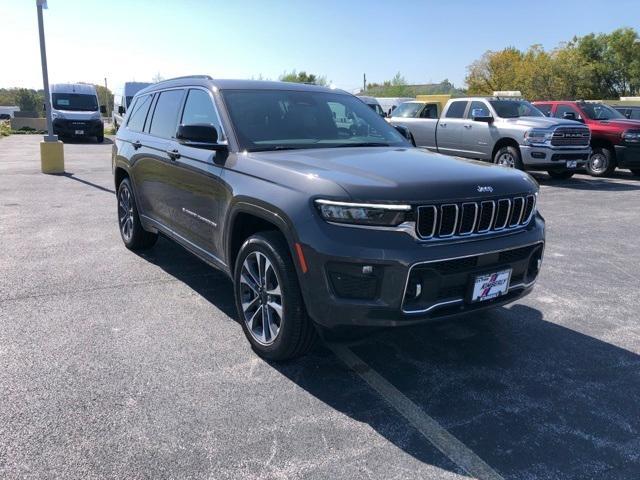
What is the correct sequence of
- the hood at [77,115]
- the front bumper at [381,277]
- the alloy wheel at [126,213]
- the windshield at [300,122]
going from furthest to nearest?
1. the hood at [77,115]
2. the alloy wheel at [126,213]
3. the windshield at [300,122]
4. the front bumper at [381,277]

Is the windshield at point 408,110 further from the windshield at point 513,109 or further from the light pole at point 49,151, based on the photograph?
the light pole at point 49,151

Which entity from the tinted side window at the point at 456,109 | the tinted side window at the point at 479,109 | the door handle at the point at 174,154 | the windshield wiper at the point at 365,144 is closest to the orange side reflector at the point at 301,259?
the windshield wiper at the point at 365,144

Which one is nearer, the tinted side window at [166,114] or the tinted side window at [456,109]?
the tinted side window at [166,114]

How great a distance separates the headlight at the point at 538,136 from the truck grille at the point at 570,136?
5.1 inches

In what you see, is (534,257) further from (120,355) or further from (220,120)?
(120,355)

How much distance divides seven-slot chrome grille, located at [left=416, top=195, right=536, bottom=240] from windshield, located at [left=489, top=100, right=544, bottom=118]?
10372 millimetres

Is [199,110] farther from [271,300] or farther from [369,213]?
[369,213]

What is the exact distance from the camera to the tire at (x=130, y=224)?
20.5 feet

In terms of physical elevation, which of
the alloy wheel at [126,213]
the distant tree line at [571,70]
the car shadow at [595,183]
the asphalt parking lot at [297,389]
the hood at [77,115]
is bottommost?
the asphalt parking lot at [297,389]

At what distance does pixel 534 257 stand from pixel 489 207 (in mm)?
616

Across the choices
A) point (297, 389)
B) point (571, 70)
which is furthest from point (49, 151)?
point (571, 70)

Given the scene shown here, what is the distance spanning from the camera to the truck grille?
1230cm

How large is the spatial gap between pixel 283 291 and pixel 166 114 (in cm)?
277

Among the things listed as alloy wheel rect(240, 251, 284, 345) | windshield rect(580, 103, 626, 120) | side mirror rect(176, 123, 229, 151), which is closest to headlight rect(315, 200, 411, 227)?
alloy wheel rect(240, 251, 284, 345)
